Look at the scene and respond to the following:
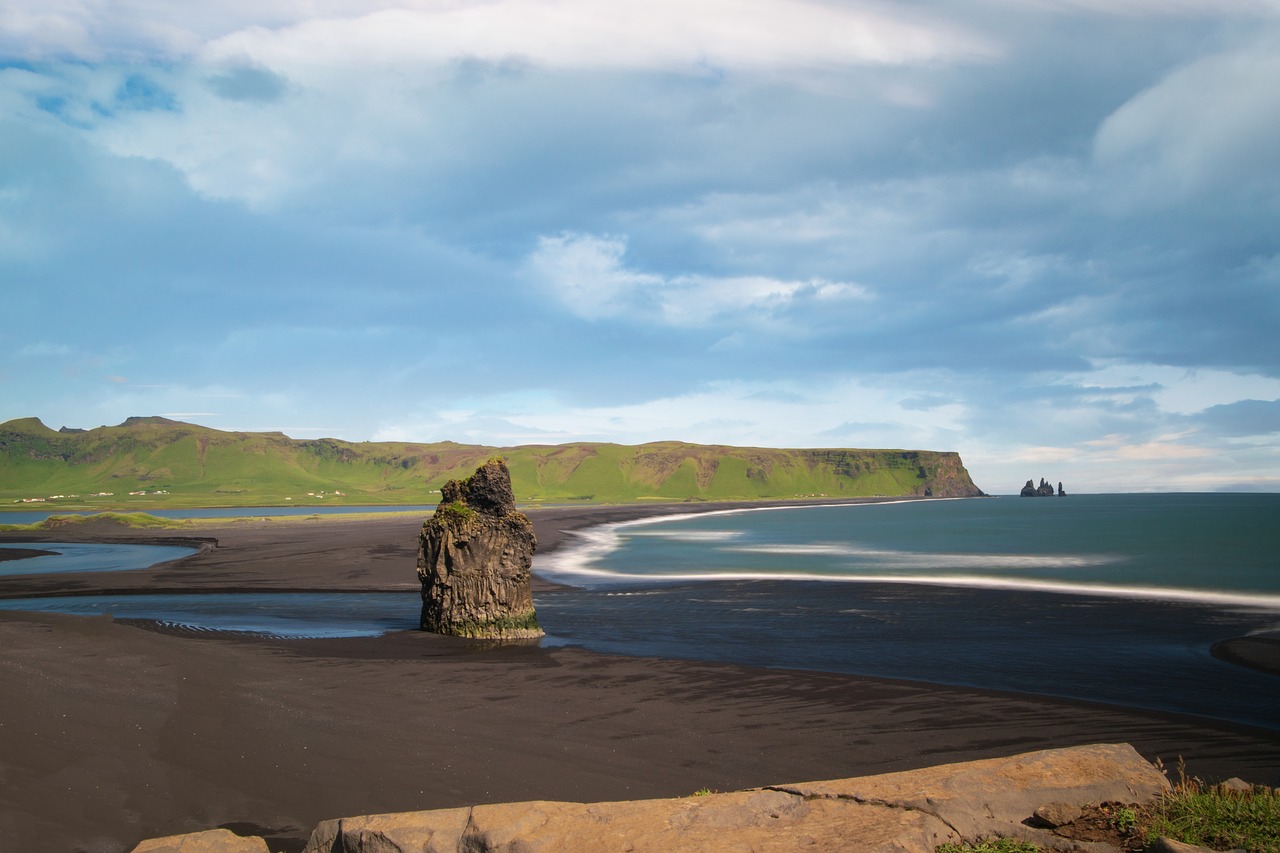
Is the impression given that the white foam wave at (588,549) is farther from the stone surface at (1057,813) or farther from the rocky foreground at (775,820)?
the stone surface at (1057,813)

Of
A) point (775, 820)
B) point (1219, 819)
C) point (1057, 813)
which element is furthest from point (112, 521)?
point (1219, 819)

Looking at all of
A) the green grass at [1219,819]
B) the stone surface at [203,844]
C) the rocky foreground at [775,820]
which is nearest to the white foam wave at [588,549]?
the stone surface at [203,844]

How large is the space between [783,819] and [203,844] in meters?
4.27

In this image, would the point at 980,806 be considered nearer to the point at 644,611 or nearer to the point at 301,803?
the point at 301,803

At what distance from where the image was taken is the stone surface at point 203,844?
560cm

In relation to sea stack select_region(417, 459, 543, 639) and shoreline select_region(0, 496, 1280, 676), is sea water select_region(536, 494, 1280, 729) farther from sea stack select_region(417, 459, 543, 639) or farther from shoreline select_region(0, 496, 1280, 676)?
sea stack select_region(417, 459, 543, 639)

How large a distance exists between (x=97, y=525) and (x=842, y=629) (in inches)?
3635

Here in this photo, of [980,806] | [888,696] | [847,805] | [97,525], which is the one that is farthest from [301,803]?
[97,525]

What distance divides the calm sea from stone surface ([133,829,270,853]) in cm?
1453

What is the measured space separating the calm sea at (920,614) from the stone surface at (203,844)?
1453 centimetres

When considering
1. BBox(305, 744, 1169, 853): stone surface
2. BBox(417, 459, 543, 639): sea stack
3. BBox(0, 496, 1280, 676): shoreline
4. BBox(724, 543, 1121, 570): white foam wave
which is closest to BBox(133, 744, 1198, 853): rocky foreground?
BBox(305, 744, 1169, 853): stone surface

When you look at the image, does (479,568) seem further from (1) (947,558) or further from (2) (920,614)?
(1) (947,558)

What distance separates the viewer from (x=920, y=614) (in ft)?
91.0

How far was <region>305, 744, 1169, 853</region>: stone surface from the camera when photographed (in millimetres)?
5207
